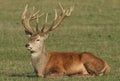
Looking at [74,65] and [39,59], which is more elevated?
[39,59]

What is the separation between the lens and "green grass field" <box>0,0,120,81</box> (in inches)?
658

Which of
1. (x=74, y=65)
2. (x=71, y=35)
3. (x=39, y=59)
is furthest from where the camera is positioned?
(x=71, y=35)

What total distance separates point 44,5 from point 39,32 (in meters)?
26.7

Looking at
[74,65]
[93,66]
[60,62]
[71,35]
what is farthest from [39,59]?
[71,35]

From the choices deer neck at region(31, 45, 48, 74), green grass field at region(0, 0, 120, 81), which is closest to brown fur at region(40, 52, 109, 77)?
deer neck at region(31, 45, 48, 74)

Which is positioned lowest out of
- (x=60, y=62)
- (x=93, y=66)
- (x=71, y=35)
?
(x=71, y=35)

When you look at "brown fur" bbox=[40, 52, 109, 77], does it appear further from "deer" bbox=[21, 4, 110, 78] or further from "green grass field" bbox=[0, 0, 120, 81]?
"green grass field" bbox=[0, 0, 120, 81]

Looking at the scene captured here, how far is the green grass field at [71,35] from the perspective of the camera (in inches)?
658

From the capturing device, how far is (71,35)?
2677 cm

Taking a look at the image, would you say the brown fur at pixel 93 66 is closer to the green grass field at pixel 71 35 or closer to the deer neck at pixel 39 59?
the green grass field at pixel 71 35

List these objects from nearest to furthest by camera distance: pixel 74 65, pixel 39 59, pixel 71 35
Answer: pixel 74 65 → pixel 39 59 → pixel 71 35

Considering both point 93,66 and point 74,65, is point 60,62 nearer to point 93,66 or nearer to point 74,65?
point 74,65

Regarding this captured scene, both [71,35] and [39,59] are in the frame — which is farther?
[71,35]

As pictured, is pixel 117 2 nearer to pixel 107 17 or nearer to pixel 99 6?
pixel 99 6
